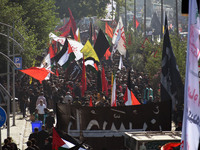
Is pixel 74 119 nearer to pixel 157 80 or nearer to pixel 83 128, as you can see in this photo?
pixel 83 128

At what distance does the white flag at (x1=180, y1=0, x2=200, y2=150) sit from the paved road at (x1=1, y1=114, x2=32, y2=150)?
12.9 m

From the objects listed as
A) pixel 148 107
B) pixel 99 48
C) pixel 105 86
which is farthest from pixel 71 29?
pixel 148 107

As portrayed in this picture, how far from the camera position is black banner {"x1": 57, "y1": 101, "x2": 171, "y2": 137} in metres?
13.0

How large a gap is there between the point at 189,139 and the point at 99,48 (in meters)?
29.4

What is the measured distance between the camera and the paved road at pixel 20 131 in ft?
63.8

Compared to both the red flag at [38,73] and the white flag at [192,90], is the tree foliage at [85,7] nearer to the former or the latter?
the red flag at [38,73]

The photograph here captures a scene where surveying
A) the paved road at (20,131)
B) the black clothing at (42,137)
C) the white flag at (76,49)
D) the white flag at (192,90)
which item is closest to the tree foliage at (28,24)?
the white flag at (76,49)

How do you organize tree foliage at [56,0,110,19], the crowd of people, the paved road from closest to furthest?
the paved road → the crowd of people → tree foliage at [56,0,110,19]

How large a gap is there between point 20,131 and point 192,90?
661 inches

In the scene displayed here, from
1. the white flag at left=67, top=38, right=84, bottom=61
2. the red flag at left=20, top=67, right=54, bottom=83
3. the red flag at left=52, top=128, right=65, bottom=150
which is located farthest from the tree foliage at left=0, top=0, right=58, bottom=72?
the red flag at left=52, top=128, right=65, bottom=150

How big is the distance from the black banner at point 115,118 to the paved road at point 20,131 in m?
5.58

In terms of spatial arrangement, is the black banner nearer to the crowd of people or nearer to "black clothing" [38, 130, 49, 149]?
"black clothing" [38, 130, 49, 149]

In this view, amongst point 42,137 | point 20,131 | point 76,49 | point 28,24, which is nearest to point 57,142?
point 42,137

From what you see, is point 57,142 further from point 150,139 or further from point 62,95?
point 62,95
